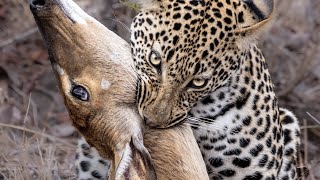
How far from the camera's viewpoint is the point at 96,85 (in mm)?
4133

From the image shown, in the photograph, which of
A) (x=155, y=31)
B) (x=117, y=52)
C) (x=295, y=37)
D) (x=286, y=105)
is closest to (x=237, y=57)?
(x=155, y=31)

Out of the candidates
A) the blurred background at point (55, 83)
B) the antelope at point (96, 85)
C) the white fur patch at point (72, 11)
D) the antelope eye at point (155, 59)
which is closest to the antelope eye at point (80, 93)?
the antelope at point (96, 85)

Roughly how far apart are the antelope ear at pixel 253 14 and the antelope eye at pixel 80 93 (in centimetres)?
117

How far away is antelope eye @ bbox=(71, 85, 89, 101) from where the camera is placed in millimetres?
4074

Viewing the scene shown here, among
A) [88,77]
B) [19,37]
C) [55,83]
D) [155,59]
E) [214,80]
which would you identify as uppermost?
[88,77]

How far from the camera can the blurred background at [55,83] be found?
6.84 m

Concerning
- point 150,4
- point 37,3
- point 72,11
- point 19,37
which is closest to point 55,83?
point 19,37

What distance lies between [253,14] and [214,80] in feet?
1.61

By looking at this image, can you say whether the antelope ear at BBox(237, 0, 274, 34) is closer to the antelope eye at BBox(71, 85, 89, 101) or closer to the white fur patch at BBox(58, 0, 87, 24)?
the white fur patch at BBox(58, 0, 87, 24)

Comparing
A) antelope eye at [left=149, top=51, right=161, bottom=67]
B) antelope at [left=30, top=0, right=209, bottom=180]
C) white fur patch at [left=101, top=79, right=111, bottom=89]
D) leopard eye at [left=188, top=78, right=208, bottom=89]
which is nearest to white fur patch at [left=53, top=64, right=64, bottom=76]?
antelope at [left=30, top=0, right=209, bottom=180]

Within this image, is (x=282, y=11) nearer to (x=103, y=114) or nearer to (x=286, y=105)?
(x=286, y=105)

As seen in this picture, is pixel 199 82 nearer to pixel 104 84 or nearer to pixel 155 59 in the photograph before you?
pixel 155 59

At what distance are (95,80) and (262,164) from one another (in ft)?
5.28

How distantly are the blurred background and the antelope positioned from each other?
2.23m
